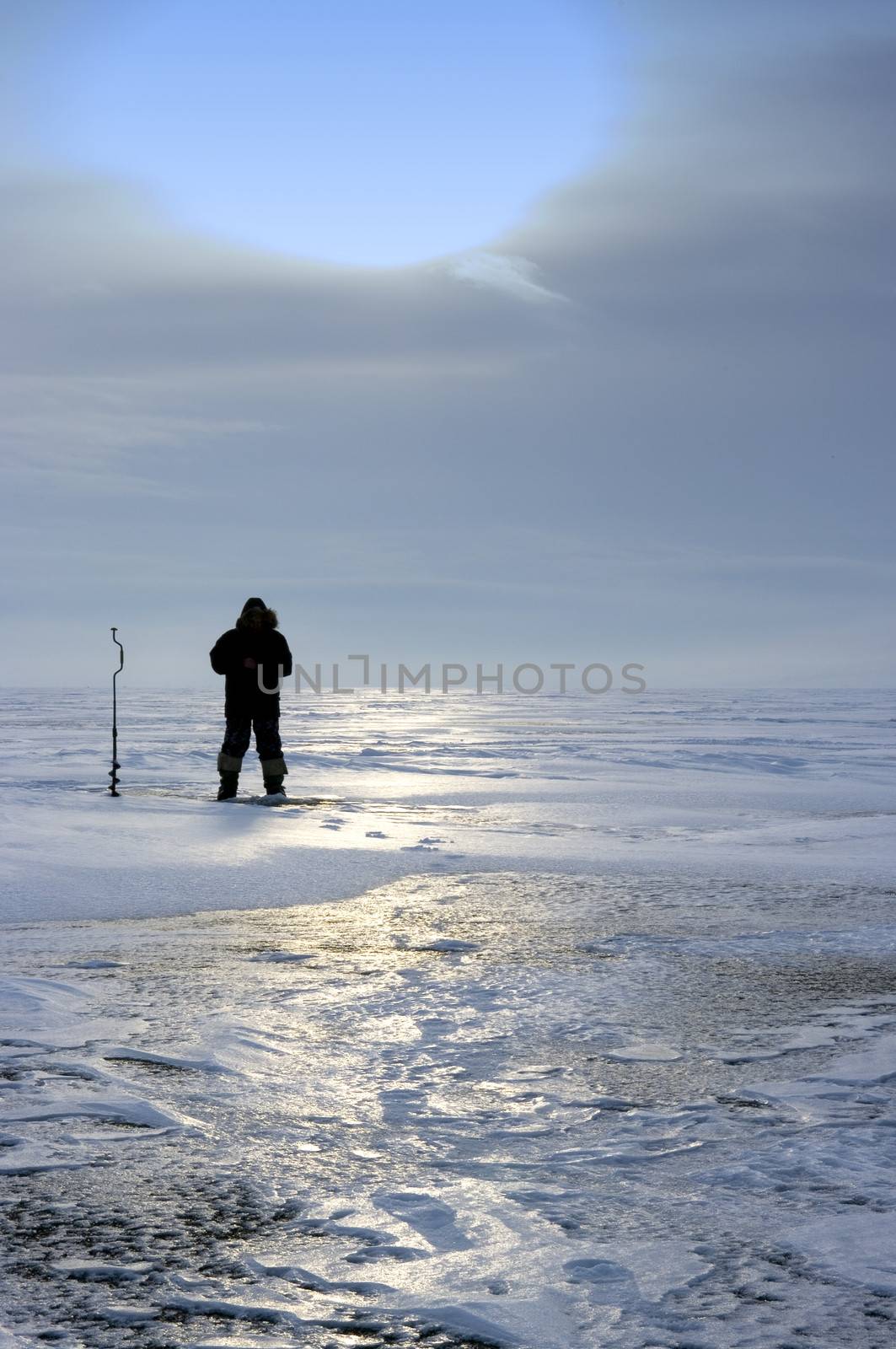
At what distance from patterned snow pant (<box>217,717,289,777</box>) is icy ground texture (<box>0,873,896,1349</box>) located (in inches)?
232

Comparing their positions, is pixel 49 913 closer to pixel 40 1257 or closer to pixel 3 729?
pixel 40 1257

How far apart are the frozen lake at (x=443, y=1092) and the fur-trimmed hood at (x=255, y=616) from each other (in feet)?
10.3

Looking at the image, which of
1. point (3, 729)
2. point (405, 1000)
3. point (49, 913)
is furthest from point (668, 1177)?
point (3, 729)

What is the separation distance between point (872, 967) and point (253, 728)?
25.4 ft

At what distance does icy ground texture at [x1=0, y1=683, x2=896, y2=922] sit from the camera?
7.41 metres

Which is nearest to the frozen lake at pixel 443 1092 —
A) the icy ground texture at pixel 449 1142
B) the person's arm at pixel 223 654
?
the icy ground texture at pixel 449 1142

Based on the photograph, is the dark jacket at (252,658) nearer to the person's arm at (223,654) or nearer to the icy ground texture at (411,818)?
the person's arm at (223,654)

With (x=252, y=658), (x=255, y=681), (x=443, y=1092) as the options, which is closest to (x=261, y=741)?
(x=255, y=681)

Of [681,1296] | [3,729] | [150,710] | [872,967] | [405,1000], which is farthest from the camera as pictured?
[150,710]

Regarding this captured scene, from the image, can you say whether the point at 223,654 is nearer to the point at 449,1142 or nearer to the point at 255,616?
the point at 255,616

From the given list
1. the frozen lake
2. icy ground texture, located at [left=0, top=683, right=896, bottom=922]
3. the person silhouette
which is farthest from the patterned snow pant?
the frozen lake

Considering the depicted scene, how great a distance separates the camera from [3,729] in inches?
1197

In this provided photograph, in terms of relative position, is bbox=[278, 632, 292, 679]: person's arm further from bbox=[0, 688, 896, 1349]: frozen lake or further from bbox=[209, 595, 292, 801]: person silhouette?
bbox=[0, 688, 896, 1349]: frozen lake

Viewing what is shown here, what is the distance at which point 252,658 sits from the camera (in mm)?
11859
